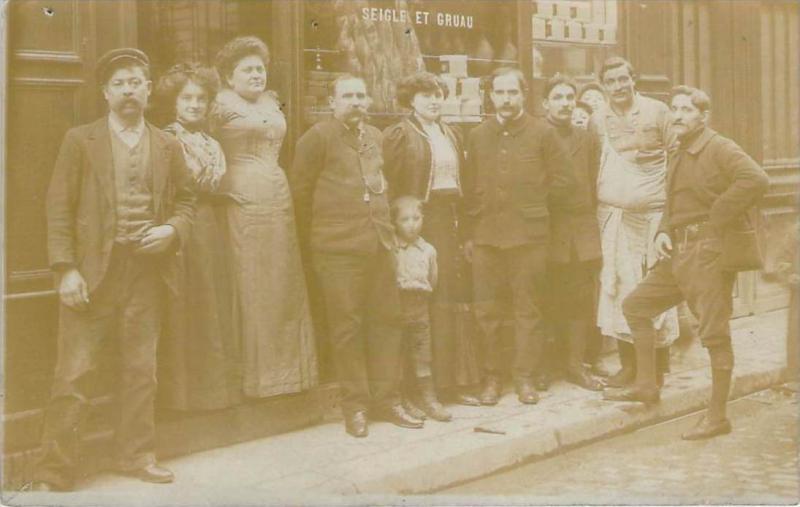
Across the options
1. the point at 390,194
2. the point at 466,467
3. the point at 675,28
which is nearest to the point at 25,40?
the point at 390,194

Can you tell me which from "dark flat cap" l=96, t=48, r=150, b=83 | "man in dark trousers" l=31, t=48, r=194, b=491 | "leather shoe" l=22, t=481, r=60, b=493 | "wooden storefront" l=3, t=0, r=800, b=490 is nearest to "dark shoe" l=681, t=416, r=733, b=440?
"wooden storefront" l=3, t=0, r=800, b=490

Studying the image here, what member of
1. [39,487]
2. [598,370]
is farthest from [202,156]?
[598,370]

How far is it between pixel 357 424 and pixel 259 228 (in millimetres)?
1105

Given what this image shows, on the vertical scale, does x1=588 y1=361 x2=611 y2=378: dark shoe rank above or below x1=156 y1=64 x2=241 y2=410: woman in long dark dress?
below

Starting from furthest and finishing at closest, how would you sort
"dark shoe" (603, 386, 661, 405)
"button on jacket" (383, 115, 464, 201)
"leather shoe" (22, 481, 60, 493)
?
"dark shoe" (603, 386, 661, 405) < "button on jacket" (383, 115, 464, 201) < "leather shoe" (22, 481, 60, 493)

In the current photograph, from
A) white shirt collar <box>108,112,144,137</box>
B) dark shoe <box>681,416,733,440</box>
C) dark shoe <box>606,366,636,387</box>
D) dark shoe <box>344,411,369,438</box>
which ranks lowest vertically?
dark shoe <box>681,416,733,440</box>

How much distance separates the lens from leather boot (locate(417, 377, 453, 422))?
17.8 ft

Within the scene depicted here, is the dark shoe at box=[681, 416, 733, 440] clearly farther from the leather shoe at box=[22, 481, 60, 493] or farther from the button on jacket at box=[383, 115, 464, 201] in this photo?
the leather shoe at box=[22, 481, 60, 493]

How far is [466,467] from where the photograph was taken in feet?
16.1

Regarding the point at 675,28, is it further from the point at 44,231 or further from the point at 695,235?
the point at 44,231

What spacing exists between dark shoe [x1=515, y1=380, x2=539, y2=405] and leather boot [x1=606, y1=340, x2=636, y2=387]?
497 mm

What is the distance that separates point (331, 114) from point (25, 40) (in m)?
1.68

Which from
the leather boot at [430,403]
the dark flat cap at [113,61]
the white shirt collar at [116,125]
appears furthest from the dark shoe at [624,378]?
the dark flat cap at [113,61]

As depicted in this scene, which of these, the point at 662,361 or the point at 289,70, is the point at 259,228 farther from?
the point at 662,361
